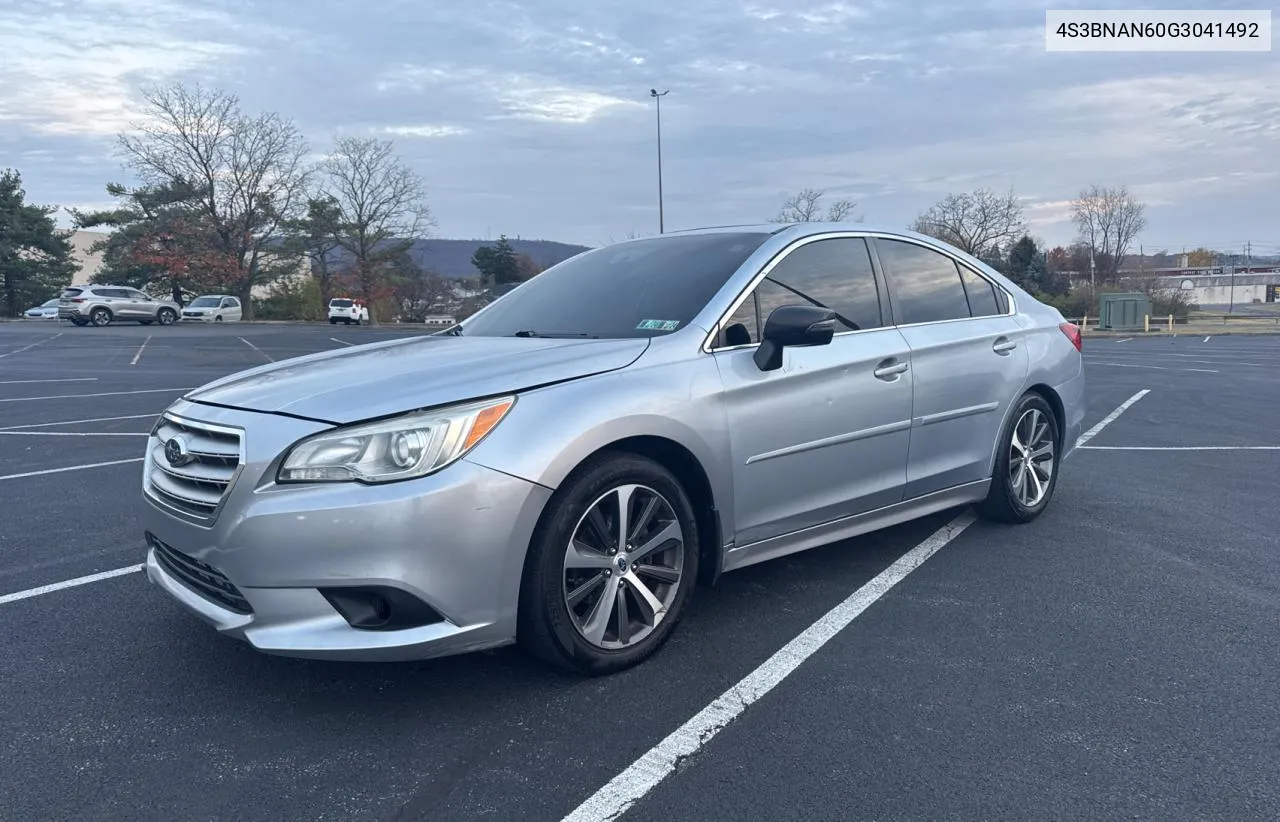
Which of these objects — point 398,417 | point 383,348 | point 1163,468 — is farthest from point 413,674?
point 1163,468

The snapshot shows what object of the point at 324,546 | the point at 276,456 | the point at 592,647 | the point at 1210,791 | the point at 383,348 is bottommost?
the point at 1210,791

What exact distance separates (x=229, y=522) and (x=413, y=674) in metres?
0.90

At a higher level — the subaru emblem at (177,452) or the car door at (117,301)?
the car door at (117,301)

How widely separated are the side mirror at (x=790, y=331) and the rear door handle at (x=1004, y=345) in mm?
1706

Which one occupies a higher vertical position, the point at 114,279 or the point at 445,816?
the point at 114,279

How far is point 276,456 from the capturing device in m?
2.94

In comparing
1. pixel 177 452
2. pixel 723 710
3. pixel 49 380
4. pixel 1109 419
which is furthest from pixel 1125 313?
pixel 177 452

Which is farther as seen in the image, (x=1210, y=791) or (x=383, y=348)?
(x=383, y=348)

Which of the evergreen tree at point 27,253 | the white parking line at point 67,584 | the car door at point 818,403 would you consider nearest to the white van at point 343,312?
the evergreen tree at point 27,253

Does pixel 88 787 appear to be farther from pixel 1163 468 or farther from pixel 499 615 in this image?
pixel 1163 468

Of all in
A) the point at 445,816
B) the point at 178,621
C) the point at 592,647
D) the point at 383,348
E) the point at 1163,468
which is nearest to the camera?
the point at 445,816

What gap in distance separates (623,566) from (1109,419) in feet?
28.3

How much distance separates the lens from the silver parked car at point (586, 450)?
2.89m

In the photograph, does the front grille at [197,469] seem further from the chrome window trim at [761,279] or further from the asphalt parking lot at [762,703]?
the chrome window trim at [761,279]
